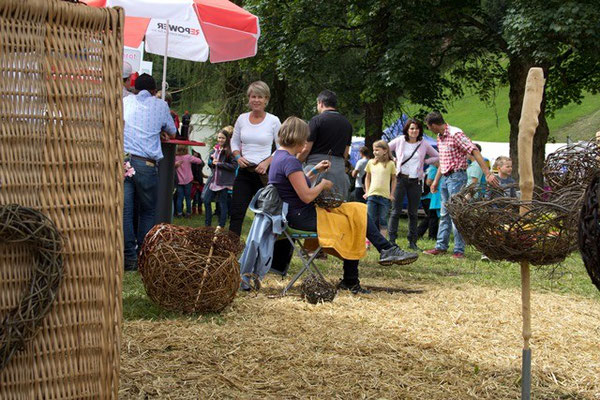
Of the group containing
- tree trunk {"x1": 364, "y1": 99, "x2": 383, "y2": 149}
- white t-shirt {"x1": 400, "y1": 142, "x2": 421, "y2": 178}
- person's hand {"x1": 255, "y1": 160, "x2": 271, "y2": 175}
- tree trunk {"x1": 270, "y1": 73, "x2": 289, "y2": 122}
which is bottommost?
person's hand {"x1": 255, "y1": 160, "x2": 271, "y2": 175}

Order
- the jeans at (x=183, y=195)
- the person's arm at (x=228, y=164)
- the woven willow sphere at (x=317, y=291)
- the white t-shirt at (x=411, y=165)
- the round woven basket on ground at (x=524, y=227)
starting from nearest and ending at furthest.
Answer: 1. the round woven basket on ground at (x=524, y=227)
2. the woven willow sphere at (x=317, y=291)
3. the white t-shirt at (x=411, y=165)
4. the person's arm at (x=228, y=164)
5. the jeans at (x=183, y=195)

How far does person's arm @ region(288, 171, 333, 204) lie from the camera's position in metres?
6.55

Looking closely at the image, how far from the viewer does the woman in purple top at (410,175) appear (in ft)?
36.2

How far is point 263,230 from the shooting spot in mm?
6613

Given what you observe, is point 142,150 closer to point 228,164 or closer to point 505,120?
point 228,164

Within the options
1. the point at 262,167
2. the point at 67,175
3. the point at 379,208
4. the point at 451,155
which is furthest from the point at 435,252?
the point at 67,175

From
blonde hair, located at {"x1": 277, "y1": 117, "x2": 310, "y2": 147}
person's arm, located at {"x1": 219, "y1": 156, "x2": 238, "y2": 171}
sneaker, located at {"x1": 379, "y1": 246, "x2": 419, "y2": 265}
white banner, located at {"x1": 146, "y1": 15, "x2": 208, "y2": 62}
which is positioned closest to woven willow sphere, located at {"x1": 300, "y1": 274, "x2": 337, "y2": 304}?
sneaker, located at {"x1": 379, "y1": 246, "x2": 419, "y2": 265}

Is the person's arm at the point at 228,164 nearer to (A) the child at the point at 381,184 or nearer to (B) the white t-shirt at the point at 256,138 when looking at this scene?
(A) the child at the point at 381,184

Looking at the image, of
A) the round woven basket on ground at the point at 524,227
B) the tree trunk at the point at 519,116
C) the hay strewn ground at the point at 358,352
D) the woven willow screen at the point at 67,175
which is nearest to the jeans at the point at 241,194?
the hay strewn ground at the point at 358,352

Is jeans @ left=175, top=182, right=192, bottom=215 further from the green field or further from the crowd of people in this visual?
the green field

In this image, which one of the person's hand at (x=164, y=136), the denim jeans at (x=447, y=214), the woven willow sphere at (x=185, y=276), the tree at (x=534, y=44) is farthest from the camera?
the tree at (x=534, y=44)

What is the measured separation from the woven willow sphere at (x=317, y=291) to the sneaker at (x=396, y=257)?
2.40 feet

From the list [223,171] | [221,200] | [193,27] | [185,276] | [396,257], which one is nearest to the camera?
[185,276]

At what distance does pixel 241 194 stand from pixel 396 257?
1875mm
